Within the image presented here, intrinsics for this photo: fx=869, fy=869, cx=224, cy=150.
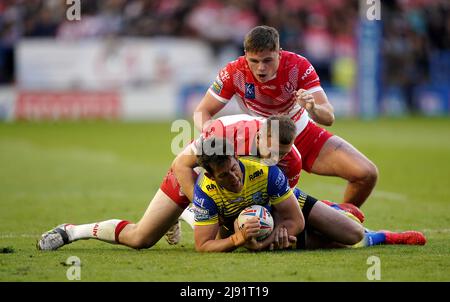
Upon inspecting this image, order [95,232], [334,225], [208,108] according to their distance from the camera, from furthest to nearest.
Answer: [208,108], [95,232], [334,225]

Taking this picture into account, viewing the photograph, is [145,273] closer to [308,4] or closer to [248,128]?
[248,128]

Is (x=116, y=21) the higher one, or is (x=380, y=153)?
(x=116, y=21)

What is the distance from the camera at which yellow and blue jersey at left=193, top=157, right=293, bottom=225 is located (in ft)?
25.1

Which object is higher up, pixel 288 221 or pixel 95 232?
pixel 288 221

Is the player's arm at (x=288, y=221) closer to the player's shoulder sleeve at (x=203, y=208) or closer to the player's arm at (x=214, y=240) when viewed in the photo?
the player's arm at (x=214, y=240)

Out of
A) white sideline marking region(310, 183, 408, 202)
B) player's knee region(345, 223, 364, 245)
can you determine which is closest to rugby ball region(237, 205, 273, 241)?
player's knee region(345, 223, 364, 245)

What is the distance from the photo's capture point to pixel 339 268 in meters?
7.05

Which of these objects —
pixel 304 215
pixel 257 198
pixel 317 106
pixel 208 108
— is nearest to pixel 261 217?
pixel 257 198

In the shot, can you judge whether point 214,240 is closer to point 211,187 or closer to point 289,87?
point 211,187

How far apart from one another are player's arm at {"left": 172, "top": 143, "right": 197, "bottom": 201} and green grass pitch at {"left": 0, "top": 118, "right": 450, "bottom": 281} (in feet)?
1.98

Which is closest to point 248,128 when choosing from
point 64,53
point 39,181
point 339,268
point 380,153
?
point 339,268

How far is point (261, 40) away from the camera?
8508mm

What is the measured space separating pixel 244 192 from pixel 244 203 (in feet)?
0.46

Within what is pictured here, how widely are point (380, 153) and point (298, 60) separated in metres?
9.74
